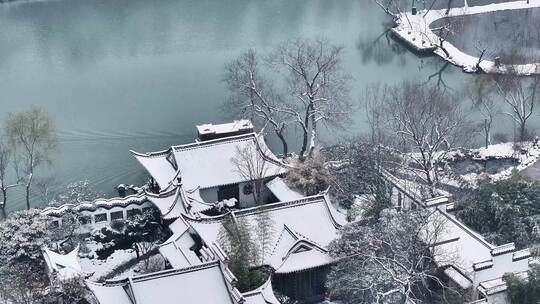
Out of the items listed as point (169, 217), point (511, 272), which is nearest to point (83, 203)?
point (169, 217)

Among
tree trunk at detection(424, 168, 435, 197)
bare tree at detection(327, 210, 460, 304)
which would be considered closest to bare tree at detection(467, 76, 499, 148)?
tree trunk at detection(424, 168, 435, 197)

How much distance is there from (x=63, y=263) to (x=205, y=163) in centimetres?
745

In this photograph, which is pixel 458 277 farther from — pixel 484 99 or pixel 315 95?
pixel 484 99

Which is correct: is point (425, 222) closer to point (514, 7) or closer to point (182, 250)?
point (182, 250)

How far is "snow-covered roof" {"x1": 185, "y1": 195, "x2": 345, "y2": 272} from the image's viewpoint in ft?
85.7

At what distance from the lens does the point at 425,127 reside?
3272cm

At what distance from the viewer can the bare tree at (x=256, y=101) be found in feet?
119

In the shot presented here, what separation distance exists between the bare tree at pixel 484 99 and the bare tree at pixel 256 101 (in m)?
9.37

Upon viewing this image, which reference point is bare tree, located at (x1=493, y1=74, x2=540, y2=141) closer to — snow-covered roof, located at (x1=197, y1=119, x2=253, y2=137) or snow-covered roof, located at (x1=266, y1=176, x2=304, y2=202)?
snow-covered roof, located at (x1=266, y1=176, x2=304, y2=202)

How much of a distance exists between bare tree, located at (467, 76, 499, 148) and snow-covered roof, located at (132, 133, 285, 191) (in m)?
11.5

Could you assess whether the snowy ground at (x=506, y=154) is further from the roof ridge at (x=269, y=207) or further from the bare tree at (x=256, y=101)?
the roof ridge at (x=269, y=207)

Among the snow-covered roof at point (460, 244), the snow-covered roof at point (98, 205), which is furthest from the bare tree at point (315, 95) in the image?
the snow-covered roof at point (460, 244)

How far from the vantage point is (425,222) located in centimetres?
2478

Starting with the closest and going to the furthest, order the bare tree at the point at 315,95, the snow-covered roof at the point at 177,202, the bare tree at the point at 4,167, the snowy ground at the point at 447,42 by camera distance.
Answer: the snow-covered roof at the point at 177,202, the bare tree at the point at 4,167, the bare tree at the point at 315,95, the snowy ground at the point at 447,42
